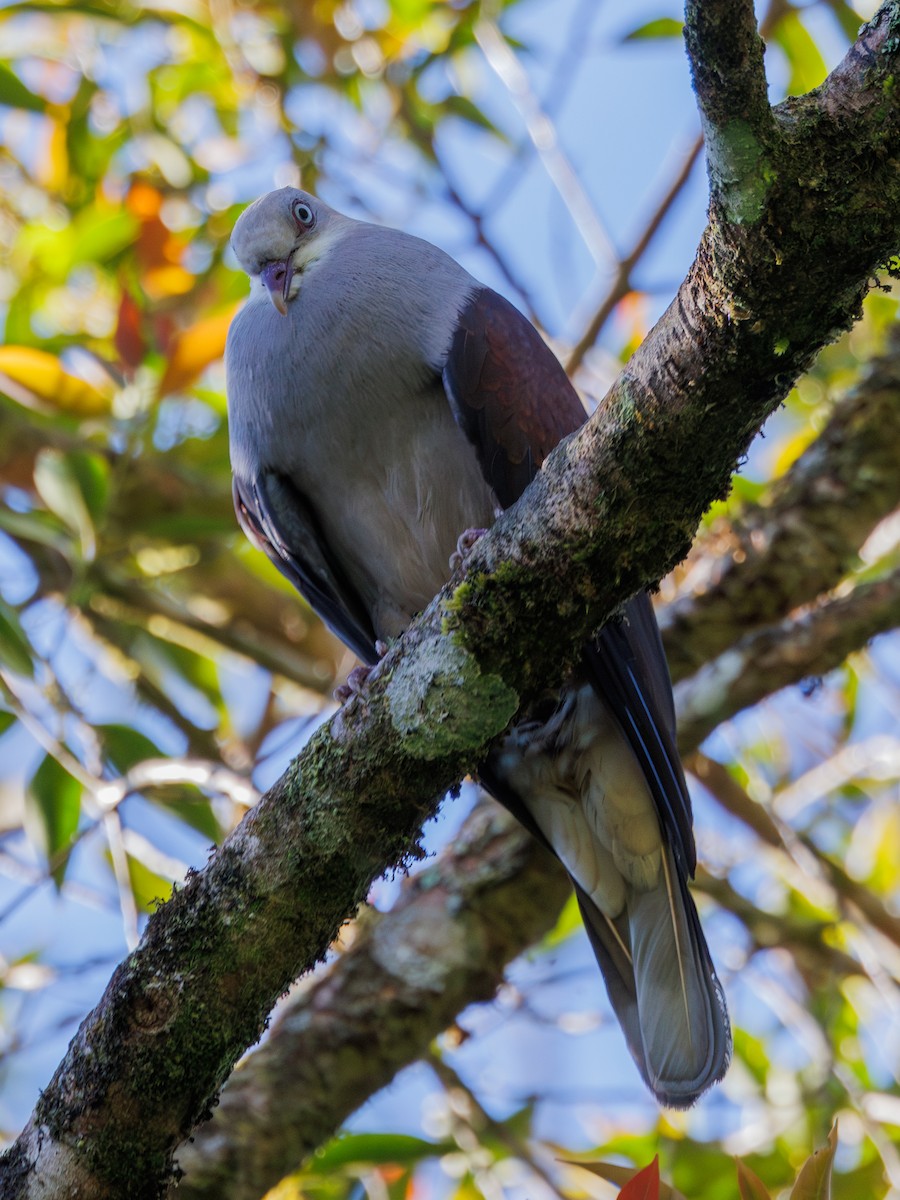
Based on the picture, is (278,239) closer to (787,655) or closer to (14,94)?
(14,94)

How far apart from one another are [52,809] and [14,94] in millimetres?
2541

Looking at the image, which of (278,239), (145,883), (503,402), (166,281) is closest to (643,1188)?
(503,402)

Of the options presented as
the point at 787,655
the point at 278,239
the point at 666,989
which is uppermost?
the point at 278,239

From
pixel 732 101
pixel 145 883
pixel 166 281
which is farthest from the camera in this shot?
pixel 166 281

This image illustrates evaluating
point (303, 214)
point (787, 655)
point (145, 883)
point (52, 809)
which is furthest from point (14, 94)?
point (787, 655)

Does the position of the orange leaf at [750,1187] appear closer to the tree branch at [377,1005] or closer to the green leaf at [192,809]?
the tree branch at [377,1005]

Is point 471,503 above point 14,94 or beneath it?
beneath

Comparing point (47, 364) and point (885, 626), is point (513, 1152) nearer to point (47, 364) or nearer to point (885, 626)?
point (885, 626)

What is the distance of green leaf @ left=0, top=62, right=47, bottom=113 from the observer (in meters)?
4.38

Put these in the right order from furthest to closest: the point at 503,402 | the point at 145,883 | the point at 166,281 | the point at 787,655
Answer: the point at 166,281 < the point at 145,883 < the point at 787,655 < the point at 503,402

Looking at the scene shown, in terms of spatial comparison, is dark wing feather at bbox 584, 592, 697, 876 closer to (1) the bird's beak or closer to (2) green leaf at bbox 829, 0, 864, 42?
(1) the bird's beak

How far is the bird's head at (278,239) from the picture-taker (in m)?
3.59

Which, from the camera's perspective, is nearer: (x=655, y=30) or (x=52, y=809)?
(x=52, y=809)

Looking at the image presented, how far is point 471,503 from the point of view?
3.28 m
